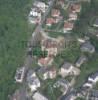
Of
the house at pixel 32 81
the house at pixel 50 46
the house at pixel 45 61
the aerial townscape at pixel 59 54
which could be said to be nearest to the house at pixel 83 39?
the aerial townscape at pixel 59 54

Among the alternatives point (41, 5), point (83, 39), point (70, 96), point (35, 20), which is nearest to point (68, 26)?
point (83, 39)

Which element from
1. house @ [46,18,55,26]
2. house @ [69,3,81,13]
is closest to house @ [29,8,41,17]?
house @ [46,18,55,26]

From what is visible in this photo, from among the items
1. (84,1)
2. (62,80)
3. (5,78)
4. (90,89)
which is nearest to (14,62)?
(5,78)

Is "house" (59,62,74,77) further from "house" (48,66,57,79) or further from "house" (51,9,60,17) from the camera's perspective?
"house" (51,9,60,17)

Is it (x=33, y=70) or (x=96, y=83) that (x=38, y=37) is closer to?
(x=33, y=70)

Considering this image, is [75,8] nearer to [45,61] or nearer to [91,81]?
[45,61]

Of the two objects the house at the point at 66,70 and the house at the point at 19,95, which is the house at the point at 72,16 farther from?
the house at the point at 19,95
